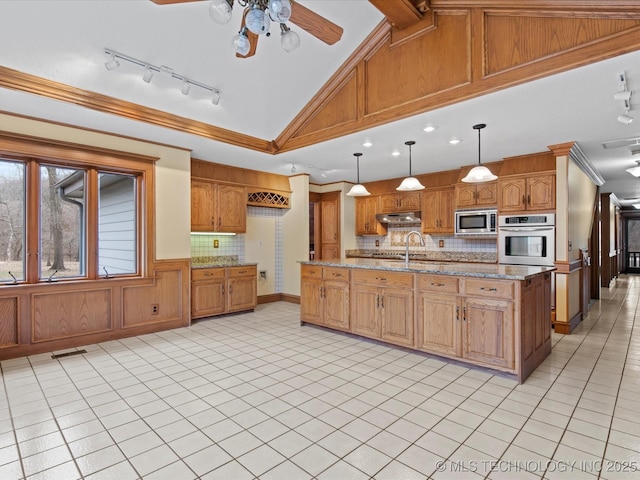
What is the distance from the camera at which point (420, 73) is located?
3365 mm

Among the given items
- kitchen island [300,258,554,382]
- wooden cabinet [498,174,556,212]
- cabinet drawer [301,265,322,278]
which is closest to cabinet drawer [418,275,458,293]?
kitchen island [300,258,554,382]

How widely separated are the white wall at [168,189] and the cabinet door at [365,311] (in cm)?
259

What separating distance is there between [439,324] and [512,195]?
280 cm

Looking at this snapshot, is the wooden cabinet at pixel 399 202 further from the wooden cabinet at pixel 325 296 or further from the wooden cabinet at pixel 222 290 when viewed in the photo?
the wooden cabinet at pixel 222 290

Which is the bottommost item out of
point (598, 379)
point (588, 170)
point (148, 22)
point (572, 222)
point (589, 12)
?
point (598, 379)

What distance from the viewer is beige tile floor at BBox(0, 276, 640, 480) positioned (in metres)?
1.92

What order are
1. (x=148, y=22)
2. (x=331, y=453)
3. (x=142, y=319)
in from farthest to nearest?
(x=142, y=319)
(x=148, y=22)
(x=331, y=453)

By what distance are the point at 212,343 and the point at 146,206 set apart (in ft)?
6.69

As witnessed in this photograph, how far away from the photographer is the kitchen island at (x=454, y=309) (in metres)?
3.04

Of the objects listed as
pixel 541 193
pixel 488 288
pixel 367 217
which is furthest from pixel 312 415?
pixel 367 217

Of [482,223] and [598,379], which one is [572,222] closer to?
[482,223]

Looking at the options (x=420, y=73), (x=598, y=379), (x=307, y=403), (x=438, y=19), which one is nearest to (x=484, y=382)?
(x=598, y=379)

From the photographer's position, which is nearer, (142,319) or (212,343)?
(212,343)

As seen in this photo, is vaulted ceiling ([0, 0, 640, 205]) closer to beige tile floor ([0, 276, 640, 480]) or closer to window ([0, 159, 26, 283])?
window ([0, 159, 26, 283])
